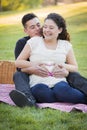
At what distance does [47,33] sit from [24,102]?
2.01 ft

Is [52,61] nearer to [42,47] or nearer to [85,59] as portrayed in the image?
[42,47]

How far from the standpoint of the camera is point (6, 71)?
4289 millimetres

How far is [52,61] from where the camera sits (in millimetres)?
3500

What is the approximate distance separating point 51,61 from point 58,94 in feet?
0.95

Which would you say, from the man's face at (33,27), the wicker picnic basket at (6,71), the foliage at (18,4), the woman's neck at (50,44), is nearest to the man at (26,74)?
the man's face at (33,27)

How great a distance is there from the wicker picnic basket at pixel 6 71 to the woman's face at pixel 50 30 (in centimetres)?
86

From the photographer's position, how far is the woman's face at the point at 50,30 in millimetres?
3467

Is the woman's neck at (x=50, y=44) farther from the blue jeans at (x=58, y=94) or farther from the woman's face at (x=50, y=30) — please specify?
the blue jeans at (x=58, y=94)

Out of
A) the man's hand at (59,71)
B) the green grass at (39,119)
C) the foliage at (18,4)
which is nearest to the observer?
the green grass at (39,119)

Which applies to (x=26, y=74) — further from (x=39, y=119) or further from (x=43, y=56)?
(x=39, y=119)

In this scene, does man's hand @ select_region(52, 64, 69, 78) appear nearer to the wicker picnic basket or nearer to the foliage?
the wicker picnic basket

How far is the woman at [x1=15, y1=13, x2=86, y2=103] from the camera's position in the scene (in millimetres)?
3355

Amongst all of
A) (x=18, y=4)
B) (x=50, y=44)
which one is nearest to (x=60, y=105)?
(x=50, y=44)

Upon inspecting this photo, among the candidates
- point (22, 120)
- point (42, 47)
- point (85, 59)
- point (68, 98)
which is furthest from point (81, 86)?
point (85, 59)
